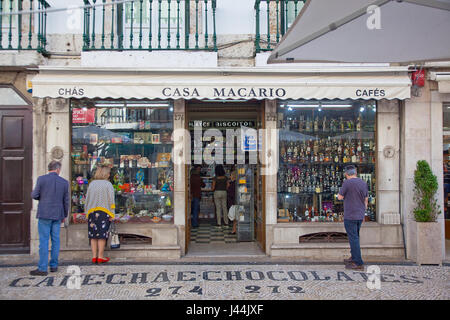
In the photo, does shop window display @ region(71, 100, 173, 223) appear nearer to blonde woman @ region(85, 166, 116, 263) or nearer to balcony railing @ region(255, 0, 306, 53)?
blonde woman @ region(85, 166, 116, 263)

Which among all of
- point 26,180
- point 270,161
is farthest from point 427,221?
point 26,180

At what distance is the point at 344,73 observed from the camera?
7480 millimetres

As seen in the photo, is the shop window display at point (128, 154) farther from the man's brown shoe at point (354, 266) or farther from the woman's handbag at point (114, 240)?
the man's brown shoe at point (354, 266)

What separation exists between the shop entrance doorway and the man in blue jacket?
8.01ft

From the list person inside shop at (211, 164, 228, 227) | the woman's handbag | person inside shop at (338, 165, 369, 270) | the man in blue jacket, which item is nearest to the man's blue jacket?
the man in blue jacket

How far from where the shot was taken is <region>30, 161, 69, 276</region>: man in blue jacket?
657 cm

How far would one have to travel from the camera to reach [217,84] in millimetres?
7254

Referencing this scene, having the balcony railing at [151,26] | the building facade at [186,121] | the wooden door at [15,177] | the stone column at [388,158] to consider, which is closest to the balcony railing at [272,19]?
the building facade at [186,121]

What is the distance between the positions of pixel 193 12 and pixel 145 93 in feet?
7.78

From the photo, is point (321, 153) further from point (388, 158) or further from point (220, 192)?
point (220, 192)

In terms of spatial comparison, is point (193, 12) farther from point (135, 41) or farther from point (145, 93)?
point (145, 93)

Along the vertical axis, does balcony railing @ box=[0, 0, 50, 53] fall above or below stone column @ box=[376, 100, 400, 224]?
above
